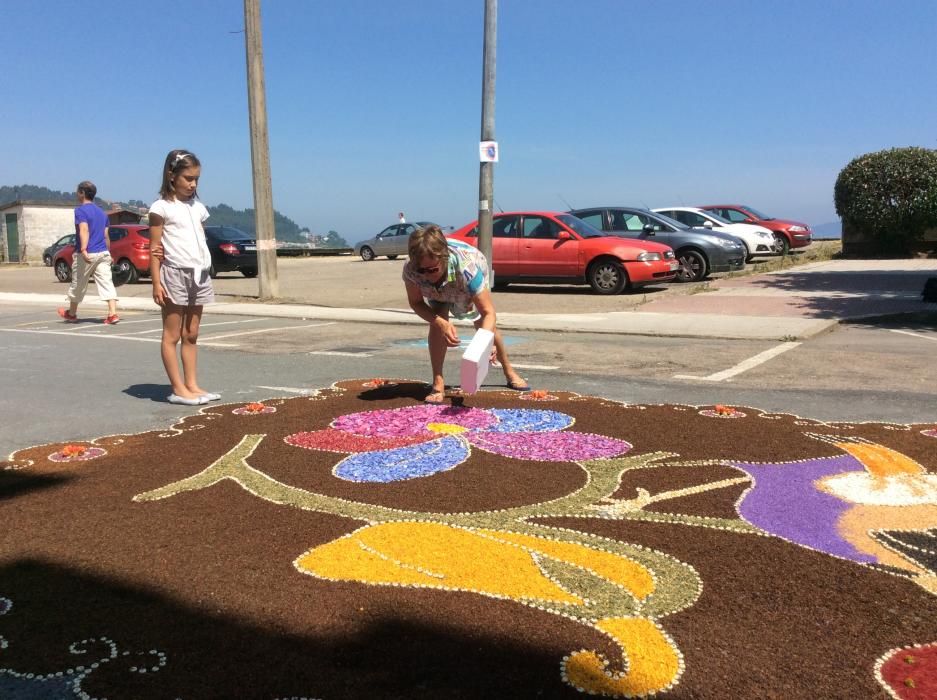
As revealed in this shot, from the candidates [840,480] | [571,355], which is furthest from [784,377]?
[840,480]

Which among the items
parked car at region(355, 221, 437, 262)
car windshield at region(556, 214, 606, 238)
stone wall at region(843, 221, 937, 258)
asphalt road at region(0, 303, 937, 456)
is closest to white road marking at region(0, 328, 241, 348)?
asphalt road at region(0, 303, 937, 456)

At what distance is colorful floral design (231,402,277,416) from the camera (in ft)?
17.7

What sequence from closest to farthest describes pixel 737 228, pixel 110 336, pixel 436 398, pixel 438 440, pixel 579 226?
pixel 438 440 < pixel 436 398 < pixel 110 336 < pixel 579 226 < pixel 737 228

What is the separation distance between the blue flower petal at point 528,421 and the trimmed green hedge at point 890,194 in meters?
19.7

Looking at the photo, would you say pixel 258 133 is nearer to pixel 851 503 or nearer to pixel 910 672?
pixel 851 503

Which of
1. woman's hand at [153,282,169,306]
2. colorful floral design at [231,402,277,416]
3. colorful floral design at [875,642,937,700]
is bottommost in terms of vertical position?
colorful floral design at [875,642,937,700]

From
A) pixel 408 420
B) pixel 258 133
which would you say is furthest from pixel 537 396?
pixel 258 133

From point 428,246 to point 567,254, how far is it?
10556mm

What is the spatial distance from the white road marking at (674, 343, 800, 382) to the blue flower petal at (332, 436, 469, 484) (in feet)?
9.95

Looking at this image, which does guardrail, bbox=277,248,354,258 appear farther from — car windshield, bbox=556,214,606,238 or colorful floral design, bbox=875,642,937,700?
colorful floral design, bbox=875,642,937,700

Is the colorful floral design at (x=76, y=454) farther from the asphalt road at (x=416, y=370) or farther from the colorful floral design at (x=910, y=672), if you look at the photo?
the colorful floral design at (x=910, y=672)

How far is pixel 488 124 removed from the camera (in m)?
12.2

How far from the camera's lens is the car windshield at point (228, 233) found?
75.0ft

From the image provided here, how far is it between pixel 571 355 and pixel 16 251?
37191 mm
